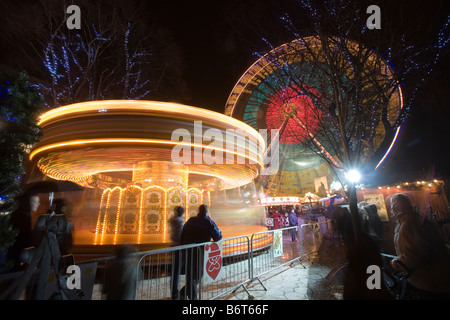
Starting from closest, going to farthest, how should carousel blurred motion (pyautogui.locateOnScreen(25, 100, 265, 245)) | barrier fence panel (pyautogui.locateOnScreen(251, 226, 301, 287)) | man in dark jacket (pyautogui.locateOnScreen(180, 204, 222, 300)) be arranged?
1. man in dark jacket (pyautogui.locateOnScreen(180, 204, 222, 300))
2. carousel blurred motion (pyautogui.locateOnScreen(25, 100, 265, 245))
3. barrier fence panel (pyautogui.locateOnScreen(251, 226, 301, 287))

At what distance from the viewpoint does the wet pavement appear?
4148 mm

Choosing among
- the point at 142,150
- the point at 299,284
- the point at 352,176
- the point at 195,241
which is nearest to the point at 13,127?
the point at 142,150

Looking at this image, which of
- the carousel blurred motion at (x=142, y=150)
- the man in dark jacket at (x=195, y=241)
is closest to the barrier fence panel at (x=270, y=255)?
the man in dark jacket at (x=195, y=241)

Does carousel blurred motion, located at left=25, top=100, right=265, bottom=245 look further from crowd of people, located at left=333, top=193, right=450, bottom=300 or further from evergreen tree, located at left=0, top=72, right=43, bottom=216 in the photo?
crowd of people, located at left=333, top=193, right=450, bottom=300

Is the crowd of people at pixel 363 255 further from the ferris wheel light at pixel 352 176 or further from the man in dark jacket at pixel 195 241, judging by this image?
the ferris wheel light at pixel 352 176

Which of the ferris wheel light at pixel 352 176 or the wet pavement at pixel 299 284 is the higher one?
the ferris wheel light at pixel 352 176

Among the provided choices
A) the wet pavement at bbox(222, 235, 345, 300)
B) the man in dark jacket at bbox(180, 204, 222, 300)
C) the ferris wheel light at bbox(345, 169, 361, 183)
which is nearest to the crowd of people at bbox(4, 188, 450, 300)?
the man in dark jacket at bbox(180, 204, 222, 300)

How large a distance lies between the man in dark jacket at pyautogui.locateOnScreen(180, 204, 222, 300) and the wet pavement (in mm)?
771

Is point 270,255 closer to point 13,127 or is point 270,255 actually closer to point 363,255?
point 363,255

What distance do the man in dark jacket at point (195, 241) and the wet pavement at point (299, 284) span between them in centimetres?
77

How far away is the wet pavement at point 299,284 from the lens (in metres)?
4.15
